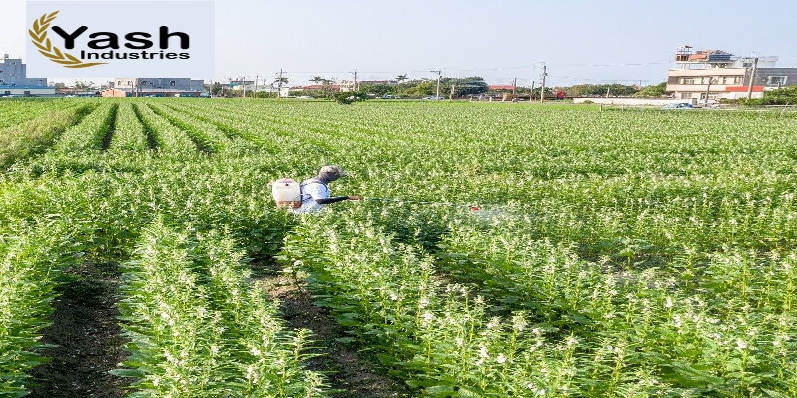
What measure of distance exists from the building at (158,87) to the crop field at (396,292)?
523 ft

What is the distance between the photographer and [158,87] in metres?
175

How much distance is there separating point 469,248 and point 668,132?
99.4 ft

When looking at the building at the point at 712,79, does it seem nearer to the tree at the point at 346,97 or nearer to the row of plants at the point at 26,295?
the tree at the point at 346,97

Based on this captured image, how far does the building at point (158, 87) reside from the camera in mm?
165500

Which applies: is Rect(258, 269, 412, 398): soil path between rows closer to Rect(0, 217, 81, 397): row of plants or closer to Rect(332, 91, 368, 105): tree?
Rect(0, 217, 81, 397): row of plants

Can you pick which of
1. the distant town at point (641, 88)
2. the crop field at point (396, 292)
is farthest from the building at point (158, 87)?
the crop field at point (396, 292)

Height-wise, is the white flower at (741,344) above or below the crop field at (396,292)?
above

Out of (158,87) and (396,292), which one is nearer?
(396,292)

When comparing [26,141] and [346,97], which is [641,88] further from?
[26,141]

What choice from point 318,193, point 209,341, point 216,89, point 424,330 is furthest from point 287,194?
point 216,89

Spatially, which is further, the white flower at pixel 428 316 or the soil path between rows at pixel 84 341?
the soil path between rows at pixel 84 341

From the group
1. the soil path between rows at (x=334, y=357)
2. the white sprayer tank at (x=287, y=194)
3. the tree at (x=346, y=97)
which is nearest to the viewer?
the soil path between rows at (x=334, y=357)

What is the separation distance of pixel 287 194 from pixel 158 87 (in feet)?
579

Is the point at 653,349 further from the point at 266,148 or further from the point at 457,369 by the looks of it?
the point at 266,148
